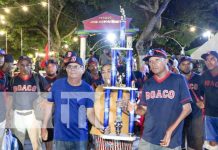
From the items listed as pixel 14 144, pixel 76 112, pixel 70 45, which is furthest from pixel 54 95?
pixel 70 45

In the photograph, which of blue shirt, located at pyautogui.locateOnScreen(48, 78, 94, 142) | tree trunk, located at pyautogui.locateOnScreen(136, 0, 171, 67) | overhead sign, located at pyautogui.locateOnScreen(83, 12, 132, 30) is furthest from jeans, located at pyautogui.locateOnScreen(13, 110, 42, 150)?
tree trunk, located at pyautogui.locateOnScreen(136, 0, 171, 67)

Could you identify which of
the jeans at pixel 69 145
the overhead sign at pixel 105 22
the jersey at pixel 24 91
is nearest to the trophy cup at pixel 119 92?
the jeans at pixel 69 145

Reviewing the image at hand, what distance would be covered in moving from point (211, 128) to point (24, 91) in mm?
3365

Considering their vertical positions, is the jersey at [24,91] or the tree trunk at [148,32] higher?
the tree trunk at [148,32]

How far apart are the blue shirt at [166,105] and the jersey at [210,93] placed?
2107mm

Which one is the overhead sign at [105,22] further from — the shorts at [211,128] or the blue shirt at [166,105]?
the blue shirt at [166,105]

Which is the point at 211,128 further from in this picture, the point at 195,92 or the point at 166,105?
the point at 166,105

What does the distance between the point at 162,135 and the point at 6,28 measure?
33.1 metres

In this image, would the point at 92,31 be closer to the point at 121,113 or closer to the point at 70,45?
the point at 121,113

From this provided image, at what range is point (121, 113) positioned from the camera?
4996mm

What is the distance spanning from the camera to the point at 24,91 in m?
6.29

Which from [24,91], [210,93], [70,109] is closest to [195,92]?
[210,93]

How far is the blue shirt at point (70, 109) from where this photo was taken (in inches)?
186

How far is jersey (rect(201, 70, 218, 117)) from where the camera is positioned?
20.9 ft
